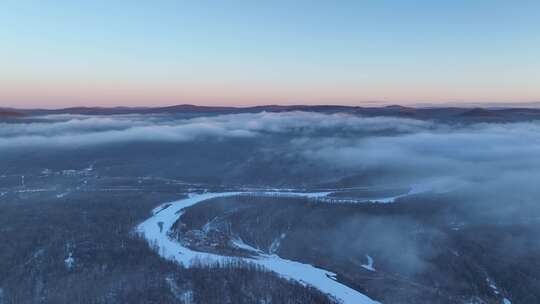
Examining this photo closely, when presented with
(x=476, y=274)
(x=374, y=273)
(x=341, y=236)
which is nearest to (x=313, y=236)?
(x=341, y=236)

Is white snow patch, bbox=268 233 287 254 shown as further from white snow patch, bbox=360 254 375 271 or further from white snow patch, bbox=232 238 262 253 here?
white snow patch, bbox=360 254 375 271

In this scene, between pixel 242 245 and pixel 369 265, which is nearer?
pixel 369 265

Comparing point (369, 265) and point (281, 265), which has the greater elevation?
point (281, 265)

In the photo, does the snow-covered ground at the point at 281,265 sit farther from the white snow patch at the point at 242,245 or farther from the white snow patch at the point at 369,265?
the white snow patch at the point at 369,265

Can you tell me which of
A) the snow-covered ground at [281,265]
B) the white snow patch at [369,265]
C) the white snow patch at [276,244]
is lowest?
the white snow patch at [369,265]

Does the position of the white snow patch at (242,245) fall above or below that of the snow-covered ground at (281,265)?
below

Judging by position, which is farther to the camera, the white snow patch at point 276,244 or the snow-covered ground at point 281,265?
the white snow patch at point 276,244

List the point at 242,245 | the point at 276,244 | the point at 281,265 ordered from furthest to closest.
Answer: the point at 276,244, the point at 242,245, the point at 281,265

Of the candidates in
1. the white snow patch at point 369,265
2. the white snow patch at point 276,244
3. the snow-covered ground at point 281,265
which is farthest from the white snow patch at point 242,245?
the white snow patch at point 369,265

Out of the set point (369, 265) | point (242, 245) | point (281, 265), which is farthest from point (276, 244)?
point (369, 265)

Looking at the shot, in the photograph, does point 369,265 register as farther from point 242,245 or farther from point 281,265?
point 242,245

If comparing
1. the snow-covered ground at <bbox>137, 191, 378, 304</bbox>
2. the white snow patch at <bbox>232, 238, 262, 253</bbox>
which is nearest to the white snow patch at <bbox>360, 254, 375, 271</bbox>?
the snow-covered ground at <bbox>137, 191, 378, 304</bbox>

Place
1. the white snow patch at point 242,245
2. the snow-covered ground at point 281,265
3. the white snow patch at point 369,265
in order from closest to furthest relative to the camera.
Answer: the snow-covered ground at point 281,265 < the white snow patch at point 369,265 < the white snow patch at point 242,245
